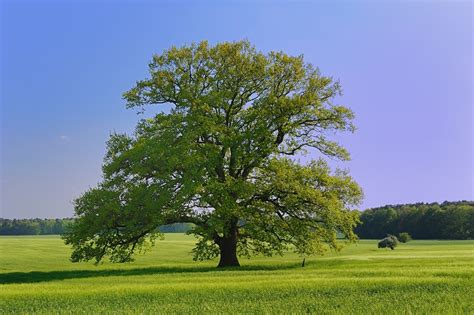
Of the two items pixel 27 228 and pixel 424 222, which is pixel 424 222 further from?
pixel 27 228

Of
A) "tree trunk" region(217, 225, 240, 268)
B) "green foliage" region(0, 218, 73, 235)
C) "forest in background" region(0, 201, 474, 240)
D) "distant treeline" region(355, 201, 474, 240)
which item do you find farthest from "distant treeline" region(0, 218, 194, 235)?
"tree trunk" region(217, 225, 240, 268)

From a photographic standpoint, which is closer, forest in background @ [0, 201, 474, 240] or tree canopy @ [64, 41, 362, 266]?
tree canopy @ [64, 41, 362, 266]

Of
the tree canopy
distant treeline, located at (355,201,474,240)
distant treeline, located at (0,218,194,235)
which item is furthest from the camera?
distant treeline, located at (0,218,194,235)

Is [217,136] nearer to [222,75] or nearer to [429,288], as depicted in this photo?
[222,75]

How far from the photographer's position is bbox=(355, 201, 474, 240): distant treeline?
10969 cm

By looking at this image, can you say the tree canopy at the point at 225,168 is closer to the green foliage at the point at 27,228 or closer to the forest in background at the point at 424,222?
the forest in background at the point at 424,222

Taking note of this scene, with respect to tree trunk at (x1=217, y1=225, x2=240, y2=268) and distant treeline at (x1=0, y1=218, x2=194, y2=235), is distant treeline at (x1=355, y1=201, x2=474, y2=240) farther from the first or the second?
tree trunk at (x1=217, y1=225, x2=240, y2=268)

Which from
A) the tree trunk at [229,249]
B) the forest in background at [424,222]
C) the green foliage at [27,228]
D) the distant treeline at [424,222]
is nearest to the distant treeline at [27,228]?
the green foliage at [27,228]

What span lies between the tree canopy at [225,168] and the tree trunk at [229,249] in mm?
83

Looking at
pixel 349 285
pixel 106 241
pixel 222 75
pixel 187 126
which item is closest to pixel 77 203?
pixel 106 241

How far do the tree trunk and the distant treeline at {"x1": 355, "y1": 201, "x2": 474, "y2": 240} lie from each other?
8614 centimetres

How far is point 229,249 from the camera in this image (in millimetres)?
38281

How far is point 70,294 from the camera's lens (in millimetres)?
20703

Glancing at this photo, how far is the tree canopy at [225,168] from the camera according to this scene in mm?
34906
